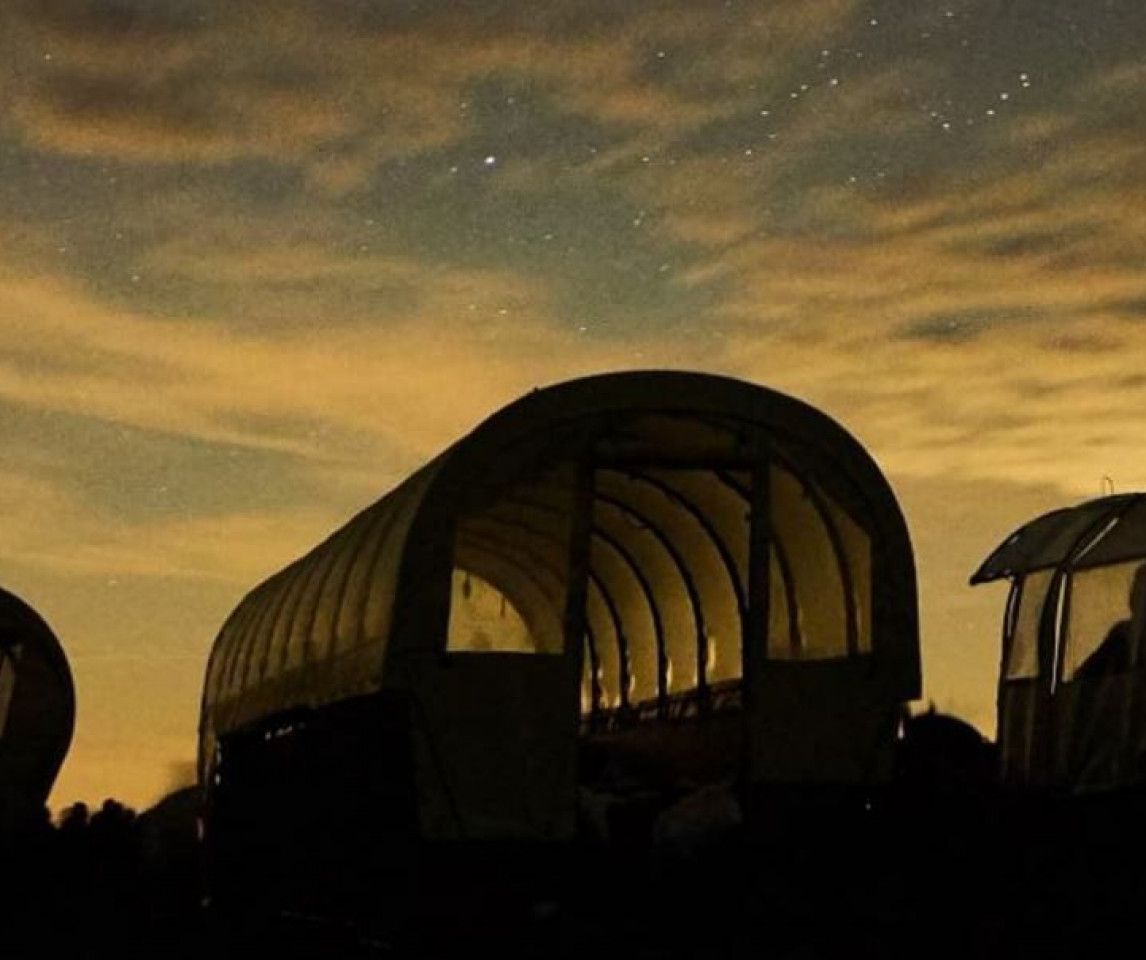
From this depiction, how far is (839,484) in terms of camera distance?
1681 cm

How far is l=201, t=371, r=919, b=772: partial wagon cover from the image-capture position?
1596cm

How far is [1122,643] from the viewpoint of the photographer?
69.2 ft

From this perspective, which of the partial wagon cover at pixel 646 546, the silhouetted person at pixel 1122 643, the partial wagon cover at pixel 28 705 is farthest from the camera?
the partial wagon cover at pixel 28 705

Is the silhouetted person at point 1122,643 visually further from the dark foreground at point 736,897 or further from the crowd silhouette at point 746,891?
the dark foreground at point 736,897

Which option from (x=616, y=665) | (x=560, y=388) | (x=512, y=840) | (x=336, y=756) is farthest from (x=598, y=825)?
(x=616, y=665)

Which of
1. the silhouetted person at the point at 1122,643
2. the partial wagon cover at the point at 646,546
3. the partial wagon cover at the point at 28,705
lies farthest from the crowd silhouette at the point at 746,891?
the partial wagon cover at the point at 28,705

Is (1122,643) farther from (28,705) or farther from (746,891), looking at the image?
(28,705)

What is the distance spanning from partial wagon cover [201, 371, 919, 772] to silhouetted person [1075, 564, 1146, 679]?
147 inches

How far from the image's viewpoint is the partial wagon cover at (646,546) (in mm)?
15961

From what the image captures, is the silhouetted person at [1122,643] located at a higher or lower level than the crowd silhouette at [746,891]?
higher

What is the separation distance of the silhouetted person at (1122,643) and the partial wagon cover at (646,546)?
373cm

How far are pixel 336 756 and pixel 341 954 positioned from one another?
8.53 ft

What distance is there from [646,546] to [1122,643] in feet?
14.8

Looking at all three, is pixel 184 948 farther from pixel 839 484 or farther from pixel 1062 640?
pixel 1062 640
